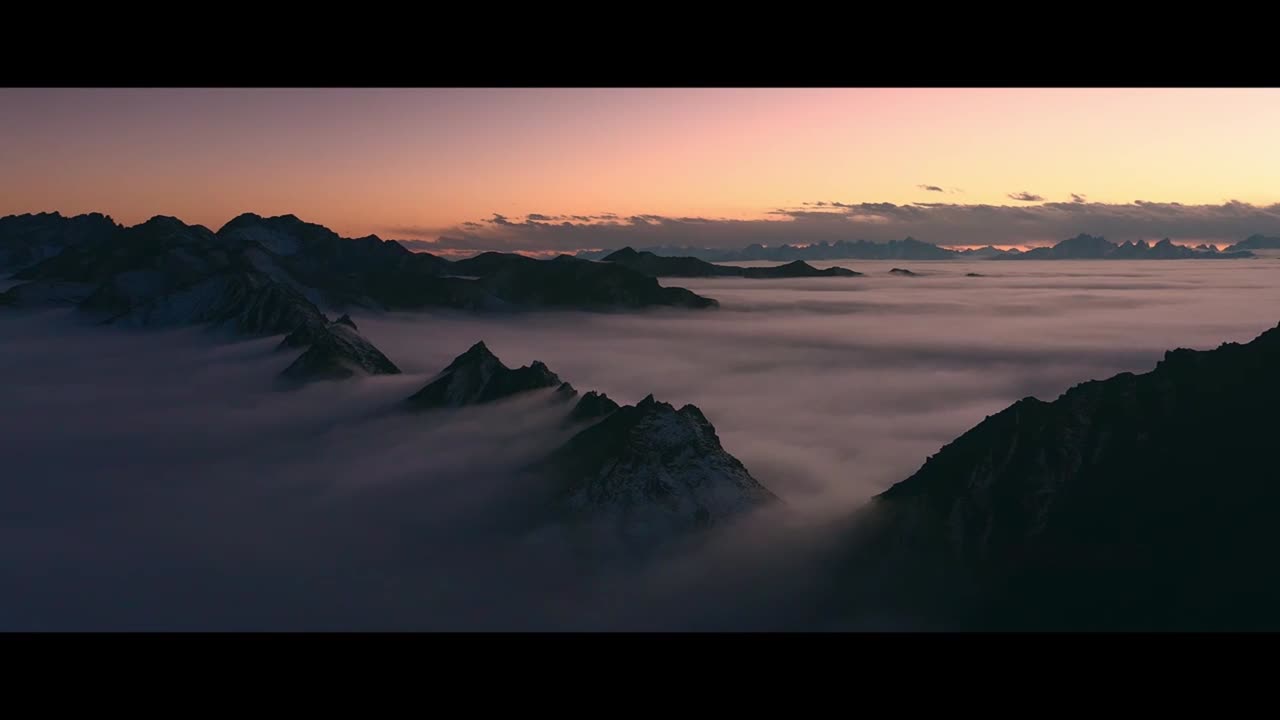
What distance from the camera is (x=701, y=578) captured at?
186 feet

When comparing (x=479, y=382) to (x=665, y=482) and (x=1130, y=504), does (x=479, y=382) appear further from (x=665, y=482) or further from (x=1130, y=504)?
(x=1130, y=504)

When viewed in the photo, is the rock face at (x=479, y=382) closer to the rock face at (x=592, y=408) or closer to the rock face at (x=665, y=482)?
the rock face at (x=592, y=408)

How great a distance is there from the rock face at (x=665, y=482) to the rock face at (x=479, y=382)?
1634 inches

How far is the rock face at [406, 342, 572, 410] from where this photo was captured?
345 ft

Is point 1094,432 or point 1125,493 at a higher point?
point 1094,432

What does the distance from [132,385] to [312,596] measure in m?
145

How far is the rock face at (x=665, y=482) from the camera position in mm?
58562

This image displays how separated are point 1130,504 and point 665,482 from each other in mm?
32322

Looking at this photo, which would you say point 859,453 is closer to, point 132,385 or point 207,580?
point 207,580

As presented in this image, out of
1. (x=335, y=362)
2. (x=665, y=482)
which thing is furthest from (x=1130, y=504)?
(x=335, y=362)

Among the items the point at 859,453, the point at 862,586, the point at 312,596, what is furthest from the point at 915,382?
the point at 312,596

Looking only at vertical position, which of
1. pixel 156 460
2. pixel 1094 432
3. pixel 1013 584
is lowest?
pixel 156 460

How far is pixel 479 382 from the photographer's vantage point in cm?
11300

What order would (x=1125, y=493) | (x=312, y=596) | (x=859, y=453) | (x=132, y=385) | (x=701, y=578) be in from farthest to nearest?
(x=132, y=385) < (x=859, y=453) < (x=312, y=596) < (x=701, y=578) < (x=1125, y=493)
